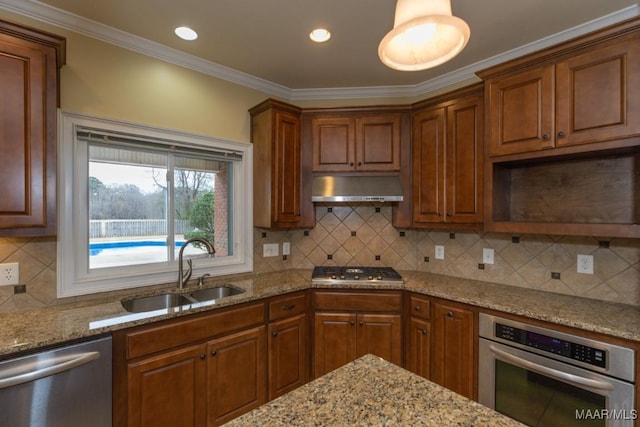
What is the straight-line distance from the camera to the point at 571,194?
2.08 metres

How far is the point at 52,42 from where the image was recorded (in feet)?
5.02

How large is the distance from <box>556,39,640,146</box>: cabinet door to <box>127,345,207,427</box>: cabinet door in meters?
2.54

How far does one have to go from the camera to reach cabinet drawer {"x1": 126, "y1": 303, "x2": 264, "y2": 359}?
62.4 inches

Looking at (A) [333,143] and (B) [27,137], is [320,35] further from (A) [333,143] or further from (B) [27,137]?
(B) [27,137]

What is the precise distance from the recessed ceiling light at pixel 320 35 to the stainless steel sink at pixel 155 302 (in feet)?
6.52

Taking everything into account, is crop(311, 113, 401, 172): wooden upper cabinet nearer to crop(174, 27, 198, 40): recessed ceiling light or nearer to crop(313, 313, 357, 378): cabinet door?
crop(174, 27, 198, 40): recessed ceiling light

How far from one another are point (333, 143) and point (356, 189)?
47 cm

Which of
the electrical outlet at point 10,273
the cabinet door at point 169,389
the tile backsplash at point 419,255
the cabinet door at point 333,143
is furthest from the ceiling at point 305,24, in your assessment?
the cabinet door at point 169,389

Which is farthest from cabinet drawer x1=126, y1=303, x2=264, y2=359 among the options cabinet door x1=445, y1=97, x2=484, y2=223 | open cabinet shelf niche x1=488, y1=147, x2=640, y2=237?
open cabinet shelf niche x1=488, y1=147, x2=640, y2=237

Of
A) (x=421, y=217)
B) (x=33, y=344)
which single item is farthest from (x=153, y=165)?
(x=421, y=217)

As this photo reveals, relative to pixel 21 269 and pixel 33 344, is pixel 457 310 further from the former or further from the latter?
pixel 21 269

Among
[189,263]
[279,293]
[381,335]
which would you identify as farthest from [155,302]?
[381,335]

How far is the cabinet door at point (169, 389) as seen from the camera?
5.19 feet

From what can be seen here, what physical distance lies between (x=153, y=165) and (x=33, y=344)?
1.33 m
